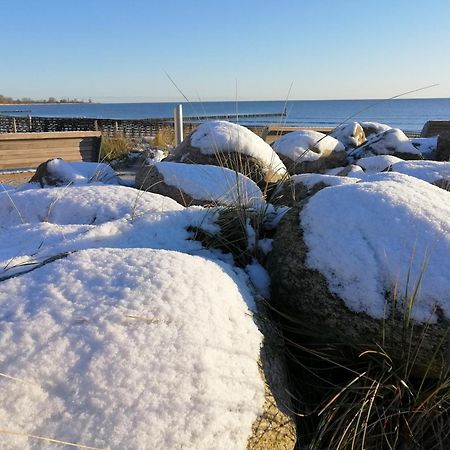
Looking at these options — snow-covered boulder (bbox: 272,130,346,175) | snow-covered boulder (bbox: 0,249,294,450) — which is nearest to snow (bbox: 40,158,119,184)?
snow-covered boulder (bbox: 272,130,346,175)

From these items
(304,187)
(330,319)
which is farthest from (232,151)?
(330,319)

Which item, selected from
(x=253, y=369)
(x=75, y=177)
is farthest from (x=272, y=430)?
(x=75, y=177)

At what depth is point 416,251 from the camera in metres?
1.94

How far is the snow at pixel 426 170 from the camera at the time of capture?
415cm

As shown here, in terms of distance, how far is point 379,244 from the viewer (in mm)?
2000

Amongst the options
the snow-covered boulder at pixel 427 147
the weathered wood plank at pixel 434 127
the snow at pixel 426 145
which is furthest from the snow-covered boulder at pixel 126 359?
the weathered wood plank at pixel 434 127

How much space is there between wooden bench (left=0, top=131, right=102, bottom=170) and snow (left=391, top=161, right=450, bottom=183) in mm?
6009

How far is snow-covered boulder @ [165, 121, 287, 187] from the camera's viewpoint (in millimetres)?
4371

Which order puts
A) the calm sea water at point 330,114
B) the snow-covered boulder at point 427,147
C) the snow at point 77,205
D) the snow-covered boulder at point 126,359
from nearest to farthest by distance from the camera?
the snow-covered boulder at point 126,359
the snow at point 77,205
the snow-covered boulder at point 427,147
the calm sea water at point 330,114

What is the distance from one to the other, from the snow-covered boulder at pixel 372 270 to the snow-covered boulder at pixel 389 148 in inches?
200

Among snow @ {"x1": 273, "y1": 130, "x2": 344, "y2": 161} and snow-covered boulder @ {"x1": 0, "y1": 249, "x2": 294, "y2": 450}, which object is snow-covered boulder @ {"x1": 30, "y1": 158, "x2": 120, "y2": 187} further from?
snow-covered boulder @ {"x1": 0, "y1": 249, "x2": 294, "y2": 450}

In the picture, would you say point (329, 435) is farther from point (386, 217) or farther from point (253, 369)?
point (386, 217)

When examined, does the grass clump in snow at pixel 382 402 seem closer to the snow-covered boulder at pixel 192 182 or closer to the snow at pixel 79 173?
the snow-covered boulder at pixel 192 182

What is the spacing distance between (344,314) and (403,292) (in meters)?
0.26
